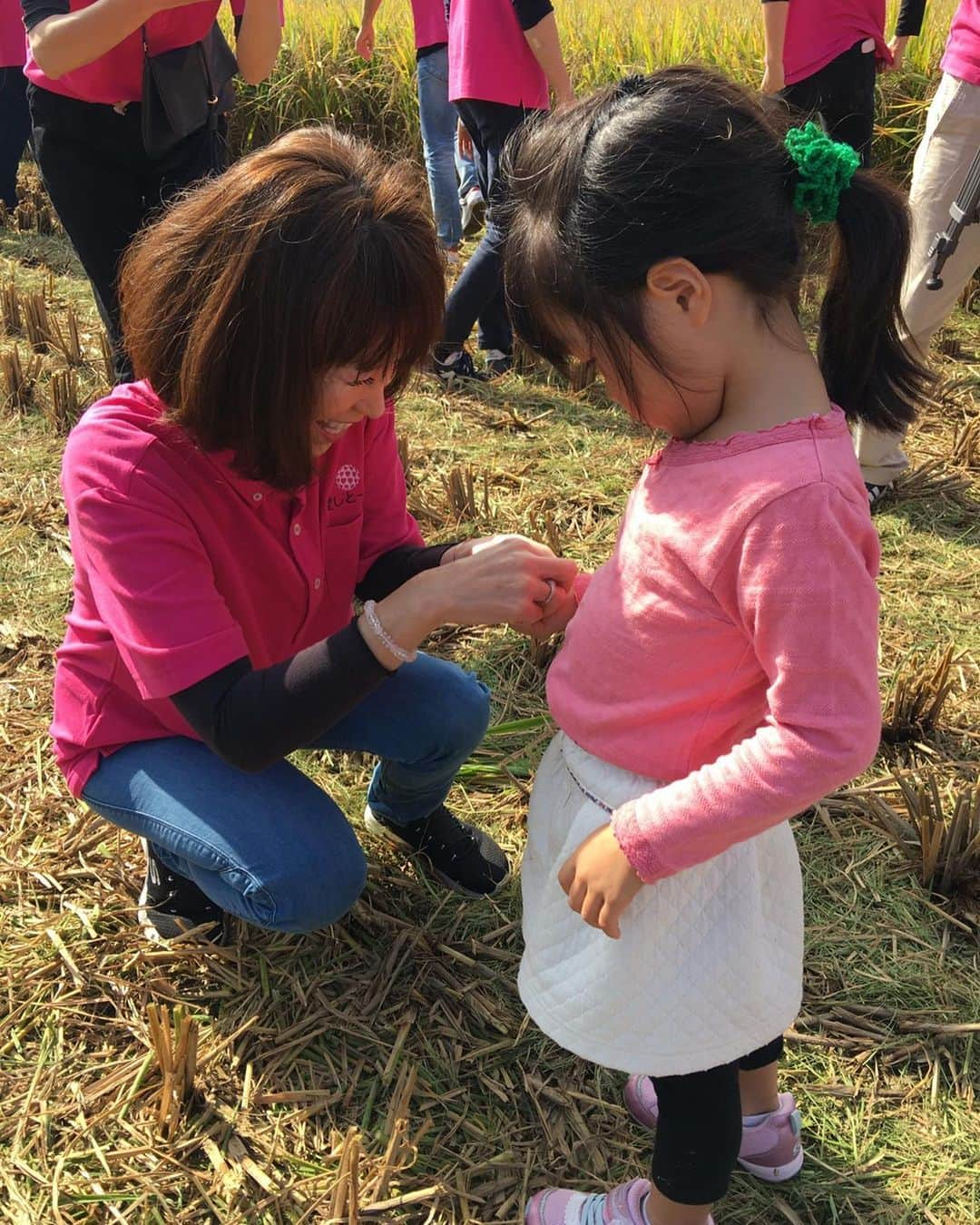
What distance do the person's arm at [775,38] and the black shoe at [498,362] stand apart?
1.44 m

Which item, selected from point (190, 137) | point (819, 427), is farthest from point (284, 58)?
point (819, 427)

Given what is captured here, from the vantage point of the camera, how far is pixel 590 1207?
59.4 inches

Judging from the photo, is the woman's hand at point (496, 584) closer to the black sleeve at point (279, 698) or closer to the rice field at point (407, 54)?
the black sleeve at point (279, 698)

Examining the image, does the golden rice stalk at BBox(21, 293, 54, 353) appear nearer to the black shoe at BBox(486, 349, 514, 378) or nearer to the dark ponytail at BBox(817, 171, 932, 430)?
the black shoe at BBox(486, 349, 514, 378)

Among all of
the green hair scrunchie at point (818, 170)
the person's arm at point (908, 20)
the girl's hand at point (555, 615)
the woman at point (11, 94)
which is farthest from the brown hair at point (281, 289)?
the woman at point (11, 94)

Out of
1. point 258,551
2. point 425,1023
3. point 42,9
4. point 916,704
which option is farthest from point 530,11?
point 425,1023

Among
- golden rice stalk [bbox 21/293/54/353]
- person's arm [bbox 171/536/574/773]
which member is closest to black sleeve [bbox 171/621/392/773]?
person's arm [bbox 171/536/574/773]

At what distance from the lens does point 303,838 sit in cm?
175

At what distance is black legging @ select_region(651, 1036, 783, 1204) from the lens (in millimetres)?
1312

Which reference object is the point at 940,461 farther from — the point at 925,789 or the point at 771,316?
the point at 771,316

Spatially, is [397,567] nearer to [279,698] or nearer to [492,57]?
[279,698]

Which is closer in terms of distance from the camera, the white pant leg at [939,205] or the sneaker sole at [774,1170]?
the sneaker sole at [774,1170]

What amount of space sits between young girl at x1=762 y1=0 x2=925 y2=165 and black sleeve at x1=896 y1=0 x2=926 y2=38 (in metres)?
0.90

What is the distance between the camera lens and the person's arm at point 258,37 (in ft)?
9.00
